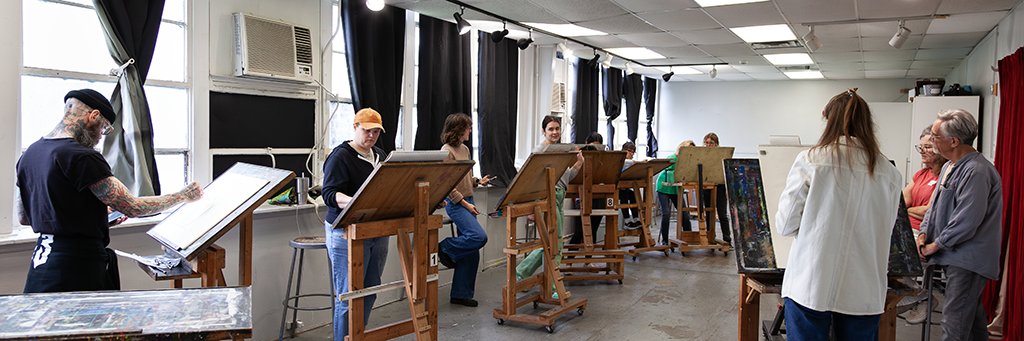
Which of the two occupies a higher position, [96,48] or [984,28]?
[984,28]

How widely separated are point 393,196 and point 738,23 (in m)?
4.21

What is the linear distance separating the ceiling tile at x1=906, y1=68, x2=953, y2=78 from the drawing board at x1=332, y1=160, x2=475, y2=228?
8.65m

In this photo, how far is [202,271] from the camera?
2.47 meters

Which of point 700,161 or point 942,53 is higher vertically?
point 942,53

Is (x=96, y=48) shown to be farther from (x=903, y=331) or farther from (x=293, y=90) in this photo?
(x=903, y=331)

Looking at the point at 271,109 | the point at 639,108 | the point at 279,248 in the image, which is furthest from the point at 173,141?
the point at 639,108

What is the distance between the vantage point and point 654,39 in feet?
21.5

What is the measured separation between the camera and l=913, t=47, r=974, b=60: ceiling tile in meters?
6.80

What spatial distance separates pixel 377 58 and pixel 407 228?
214 centimetres

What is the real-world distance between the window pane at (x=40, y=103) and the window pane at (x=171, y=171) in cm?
55

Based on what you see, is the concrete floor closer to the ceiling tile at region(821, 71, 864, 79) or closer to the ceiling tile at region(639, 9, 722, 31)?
the ceiling tile at region(639, 9, 722, 31)

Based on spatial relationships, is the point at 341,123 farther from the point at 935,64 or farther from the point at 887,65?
the point at 935,64

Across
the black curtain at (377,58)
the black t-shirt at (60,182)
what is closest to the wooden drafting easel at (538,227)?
the black curtain at (377,58)

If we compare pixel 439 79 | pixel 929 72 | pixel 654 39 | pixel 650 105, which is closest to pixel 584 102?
pixel 654 39
